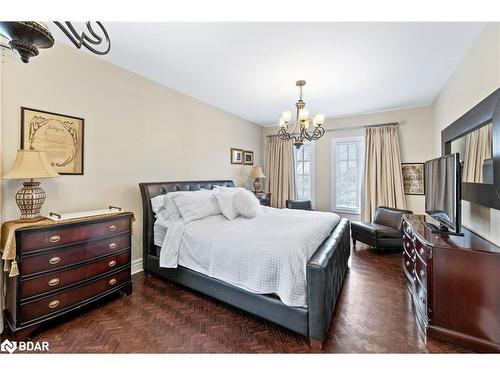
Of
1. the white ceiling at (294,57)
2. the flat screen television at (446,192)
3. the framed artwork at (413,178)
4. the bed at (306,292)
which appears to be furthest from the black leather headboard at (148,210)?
the framed artwork at (413,178)

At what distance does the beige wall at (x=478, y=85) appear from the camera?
1842 mm

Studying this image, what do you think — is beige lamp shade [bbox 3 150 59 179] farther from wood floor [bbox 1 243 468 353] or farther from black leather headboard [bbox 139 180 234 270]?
wood floor [bbox 1 243 468 353]

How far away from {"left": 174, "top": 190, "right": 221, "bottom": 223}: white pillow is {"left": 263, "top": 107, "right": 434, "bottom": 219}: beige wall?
321cm

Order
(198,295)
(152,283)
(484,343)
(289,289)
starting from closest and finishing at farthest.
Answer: (484,343)
(289,289)
(198,295)
(152,283)

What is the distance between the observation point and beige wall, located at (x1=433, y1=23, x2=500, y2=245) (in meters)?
1.84

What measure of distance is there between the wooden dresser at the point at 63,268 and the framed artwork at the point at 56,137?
0.78m

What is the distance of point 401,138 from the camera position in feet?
14.6

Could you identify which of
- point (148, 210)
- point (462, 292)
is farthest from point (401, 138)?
point (148, 210)

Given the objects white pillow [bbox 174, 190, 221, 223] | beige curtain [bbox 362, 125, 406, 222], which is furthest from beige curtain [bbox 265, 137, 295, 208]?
white pillow [bbox 174, 190, 221, 223]

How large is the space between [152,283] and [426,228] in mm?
3222

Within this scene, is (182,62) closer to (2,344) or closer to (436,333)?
(2,344)

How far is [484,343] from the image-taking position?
5.27ft

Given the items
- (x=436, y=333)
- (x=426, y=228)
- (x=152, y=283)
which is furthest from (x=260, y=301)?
(x=426, y=228)
